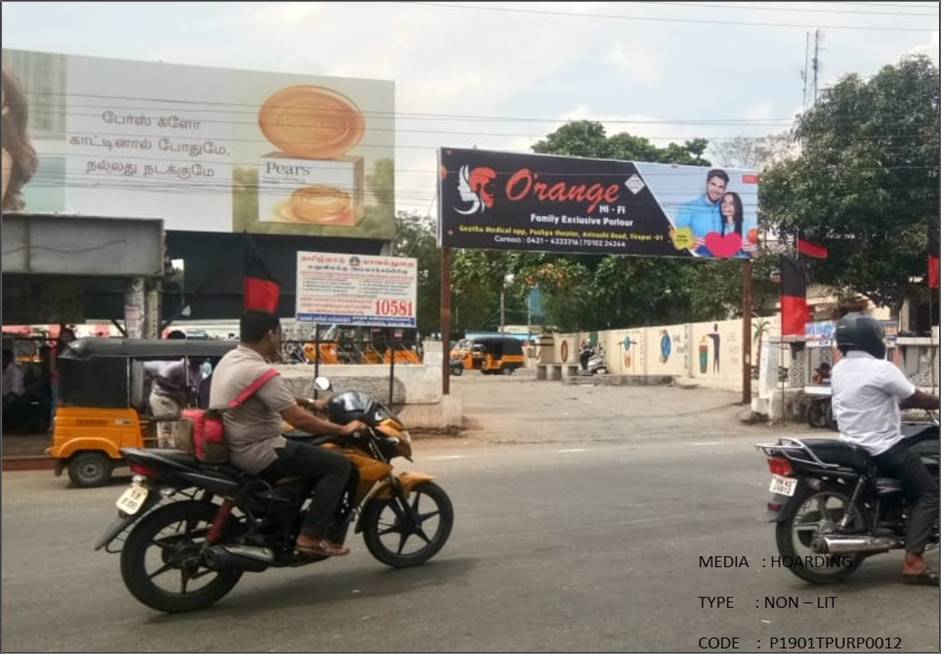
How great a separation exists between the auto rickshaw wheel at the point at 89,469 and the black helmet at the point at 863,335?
8216 millimetres

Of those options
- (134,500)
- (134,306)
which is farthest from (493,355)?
(134,500)

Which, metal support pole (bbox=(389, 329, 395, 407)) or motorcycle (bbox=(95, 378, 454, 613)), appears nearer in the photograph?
motorcycle (bbox=(95, 378, 454, 613))

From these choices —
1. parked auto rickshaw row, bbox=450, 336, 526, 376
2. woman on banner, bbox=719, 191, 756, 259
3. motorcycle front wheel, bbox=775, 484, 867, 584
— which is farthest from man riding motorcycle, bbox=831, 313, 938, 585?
parked auto rickshaw row, bbox=450, 336, 526, 376

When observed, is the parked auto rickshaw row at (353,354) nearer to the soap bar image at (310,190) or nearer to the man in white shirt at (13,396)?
the man in white shirt at (13,396)

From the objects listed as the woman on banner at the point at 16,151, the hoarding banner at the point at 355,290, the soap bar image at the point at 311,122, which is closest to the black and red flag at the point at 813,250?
the hoarding banner at the point at 355,290

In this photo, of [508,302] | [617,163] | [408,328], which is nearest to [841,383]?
[408,328]

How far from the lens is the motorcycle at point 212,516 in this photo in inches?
185

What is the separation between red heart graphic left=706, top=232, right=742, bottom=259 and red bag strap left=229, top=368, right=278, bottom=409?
1609 centimetres

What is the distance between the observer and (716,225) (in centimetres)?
1944

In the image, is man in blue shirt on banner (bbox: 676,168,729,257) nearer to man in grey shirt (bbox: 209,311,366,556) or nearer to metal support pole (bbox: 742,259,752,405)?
metal support pole (bbox: 742,259,752,405)

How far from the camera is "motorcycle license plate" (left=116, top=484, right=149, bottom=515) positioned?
15.3 ft

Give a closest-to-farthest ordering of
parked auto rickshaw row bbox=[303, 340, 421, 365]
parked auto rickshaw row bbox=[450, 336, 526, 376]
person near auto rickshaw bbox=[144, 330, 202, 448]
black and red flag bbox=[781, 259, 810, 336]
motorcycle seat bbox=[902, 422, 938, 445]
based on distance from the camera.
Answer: motorcycle seat bbox=[902, 422, 938, 445]
person near auto rickshaw bbox=[144, 330, 202, 448]
parked auto rickshaw row bbox=[303, 340, 421, 365]
black and red flag bbox=[781, 259, 810, 336]
parked auto rickshaw row bbox=[450, 336, 526, 376]

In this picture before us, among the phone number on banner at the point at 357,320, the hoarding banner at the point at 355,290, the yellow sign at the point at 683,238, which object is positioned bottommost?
the phone number on banner at the point at 357,320

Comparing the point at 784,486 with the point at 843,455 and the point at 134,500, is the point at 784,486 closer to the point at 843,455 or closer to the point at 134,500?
the point at 843,455
